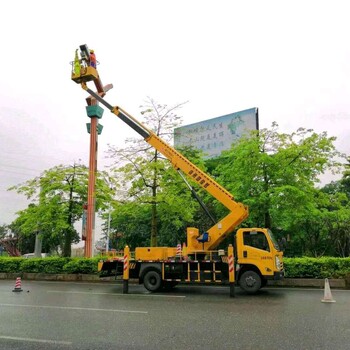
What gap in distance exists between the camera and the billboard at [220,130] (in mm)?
34812

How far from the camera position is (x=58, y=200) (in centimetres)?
2216

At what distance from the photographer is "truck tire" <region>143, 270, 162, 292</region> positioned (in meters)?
13.9

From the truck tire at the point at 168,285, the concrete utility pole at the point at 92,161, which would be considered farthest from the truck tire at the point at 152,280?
the concrete utility pole at the point at 92,161

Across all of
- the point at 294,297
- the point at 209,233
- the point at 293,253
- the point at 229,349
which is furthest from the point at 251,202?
the point at 293,253

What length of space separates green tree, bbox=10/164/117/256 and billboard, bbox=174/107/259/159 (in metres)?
13.0

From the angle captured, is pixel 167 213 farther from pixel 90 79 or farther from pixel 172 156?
pixel 90 79

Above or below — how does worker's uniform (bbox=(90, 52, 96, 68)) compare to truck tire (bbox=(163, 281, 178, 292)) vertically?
above

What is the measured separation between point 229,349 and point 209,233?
891 cm

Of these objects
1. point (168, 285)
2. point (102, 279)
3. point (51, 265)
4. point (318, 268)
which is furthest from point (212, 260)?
point (51, 265)

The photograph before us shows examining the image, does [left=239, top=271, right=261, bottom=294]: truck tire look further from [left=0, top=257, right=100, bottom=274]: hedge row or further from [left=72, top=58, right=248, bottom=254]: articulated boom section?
[left=0, top=257, right=100, bottom=274]: hedge row

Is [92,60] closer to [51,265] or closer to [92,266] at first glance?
[92,266]

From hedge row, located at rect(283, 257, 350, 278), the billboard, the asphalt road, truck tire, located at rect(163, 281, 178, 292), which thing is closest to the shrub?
truck tire, located at rect(163, 281, 178, 292)

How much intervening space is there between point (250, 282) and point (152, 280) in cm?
376

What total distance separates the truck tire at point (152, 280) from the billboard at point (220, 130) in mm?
21171
